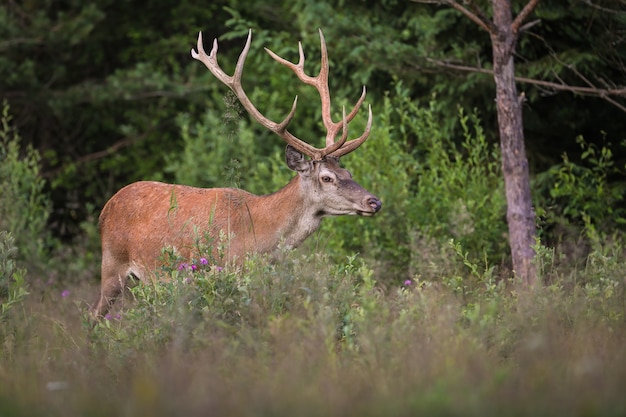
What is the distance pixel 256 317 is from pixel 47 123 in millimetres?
11845

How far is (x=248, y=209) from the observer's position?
7.61m

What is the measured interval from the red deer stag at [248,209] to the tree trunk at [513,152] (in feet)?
3.71

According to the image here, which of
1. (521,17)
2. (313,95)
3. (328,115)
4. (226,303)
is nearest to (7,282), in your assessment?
(226,303)

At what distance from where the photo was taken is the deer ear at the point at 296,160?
7793mm

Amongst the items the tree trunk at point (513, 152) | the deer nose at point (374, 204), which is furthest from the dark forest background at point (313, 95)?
the deer nose at point (374, 204)

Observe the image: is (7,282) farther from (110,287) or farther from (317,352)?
(317,352)

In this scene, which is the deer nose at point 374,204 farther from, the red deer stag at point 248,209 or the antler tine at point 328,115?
the antler tine at point 328,115

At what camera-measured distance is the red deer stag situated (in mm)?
7648

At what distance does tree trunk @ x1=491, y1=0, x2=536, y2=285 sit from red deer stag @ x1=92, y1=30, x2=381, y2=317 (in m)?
1.13

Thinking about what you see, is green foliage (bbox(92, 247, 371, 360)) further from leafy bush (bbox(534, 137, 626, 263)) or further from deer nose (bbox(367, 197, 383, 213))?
leafy bush (bbox(534, 137, 626, 263))

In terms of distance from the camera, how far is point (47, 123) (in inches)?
643

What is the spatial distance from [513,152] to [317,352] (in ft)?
12.1

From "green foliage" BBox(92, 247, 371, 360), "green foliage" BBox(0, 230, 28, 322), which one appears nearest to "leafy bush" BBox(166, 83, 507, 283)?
"green foliage" BBox(92, 247, 371, 360)

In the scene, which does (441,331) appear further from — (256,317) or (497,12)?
(497,12)
